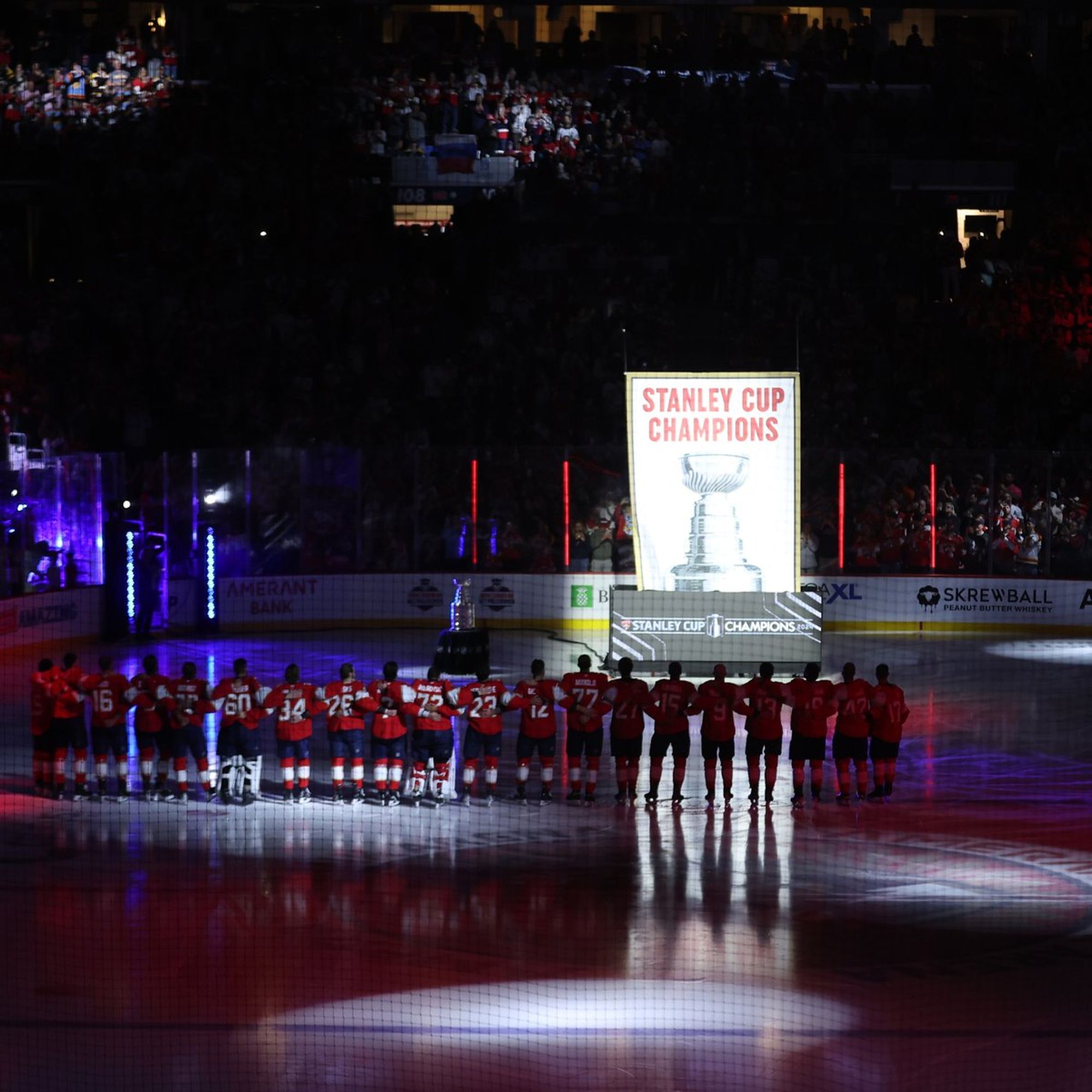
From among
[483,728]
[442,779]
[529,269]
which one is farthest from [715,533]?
[529,269]

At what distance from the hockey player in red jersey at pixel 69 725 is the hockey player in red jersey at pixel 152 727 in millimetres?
515

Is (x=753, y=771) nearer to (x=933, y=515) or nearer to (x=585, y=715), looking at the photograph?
(x=585, y=715)

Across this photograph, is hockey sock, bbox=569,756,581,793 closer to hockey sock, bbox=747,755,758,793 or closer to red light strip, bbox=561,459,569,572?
hockey sock, bbox=747,755,758,793

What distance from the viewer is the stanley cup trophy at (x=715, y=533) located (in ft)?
71.1

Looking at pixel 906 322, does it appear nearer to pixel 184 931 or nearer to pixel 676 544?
pixel 676 544

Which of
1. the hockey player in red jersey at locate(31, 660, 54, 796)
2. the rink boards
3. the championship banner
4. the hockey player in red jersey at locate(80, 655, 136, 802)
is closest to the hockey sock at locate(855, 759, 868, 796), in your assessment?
the hockey player in red jersey at locate(80, 655, 136, 802)

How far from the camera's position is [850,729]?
1521 cm

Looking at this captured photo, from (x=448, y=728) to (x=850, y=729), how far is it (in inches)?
137

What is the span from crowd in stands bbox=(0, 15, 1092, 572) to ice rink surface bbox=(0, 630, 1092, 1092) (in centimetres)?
1116

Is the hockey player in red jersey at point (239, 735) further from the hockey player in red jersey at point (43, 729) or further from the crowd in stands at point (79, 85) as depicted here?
the crowd in stands at point (79, 85)

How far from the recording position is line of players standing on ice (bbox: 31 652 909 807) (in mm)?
14906

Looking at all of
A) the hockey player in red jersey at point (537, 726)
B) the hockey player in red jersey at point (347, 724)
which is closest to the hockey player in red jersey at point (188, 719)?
the hockey player in red jersey at point (347, 724)

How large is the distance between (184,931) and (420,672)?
1079 cm

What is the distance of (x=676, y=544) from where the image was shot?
21.8 meters
